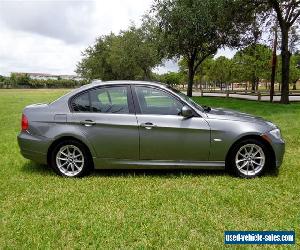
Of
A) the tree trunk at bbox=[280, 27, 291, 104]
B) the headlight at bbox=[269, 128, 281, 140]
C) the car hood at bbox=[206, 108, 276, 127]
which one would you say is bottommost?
the headlight at bbox=[269, 128, 281, 140]

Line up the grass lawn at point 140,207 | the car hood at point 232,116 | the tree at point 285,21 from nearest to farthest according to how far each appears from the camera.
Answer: the grass lawn at point 140,207 → the car hood at point 232,116 → the tree at point 285,21

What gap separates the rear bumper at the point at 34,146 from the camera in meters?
6.36

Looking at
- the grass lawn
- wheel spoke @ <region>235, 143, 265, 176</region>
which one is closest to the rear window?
the grass lawn

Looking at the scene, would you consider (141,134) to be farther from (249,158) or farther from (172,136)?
(249,158)

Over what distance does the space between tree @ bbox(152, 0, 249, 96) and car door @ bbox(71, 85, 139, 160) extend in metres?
17.3

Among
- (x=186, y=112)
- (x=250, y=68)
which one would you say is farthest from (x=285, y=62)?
(x=250, y=68)

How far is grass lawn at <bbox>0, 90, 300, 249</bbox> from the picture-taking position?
13.3ft

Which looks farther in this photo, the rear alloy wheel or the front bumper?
the rear alloy wheel

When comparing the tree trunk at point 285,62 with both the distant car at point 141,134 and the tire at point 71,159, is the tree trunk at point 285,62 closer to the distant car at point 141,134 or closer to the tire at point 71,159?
the distant car at point 141,134

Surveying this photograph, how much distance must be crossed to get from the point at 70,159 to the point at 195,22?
67.0 feet

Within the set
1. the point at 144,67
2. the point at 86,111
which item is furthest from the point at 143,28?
the point at 86,111

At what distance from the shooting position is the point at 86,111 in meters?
6.39

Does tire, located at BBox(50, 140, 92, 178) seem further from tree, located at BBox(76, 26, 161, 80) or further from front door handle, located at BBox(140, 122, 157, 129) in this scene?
tree, located at BBox(76, 26, 161, 80)

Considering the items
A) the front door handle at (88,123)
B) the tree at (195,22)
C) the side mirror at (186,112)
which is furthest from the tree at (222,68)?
the front door handle at (88,123)
